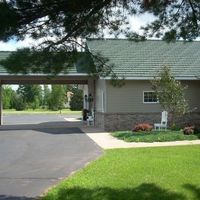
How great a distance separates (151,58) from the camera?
101 feet

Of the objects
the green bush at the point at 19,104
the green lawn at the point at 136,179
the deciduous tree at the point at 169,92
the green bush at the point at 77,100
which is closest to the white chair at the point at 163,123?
the deciduous tree at the point at 169,92

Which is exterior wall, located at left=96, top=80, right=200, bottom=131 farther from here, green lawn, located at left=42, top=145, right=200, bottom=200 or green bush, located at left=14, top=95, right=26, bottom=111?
green bush, located at left=14, top=95, right=26, bottom=111

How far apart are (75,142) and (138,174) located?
9.76 m

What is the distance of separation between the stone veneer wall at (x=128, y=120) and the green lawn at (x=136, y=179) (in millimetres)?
11969

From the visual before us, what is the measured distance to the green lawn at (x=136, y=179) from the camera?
10.1 metres

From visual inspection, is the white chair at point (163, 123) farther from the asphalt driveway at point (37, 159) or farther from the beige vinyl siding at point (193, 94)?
the asphalt driveway at point (37, 159)

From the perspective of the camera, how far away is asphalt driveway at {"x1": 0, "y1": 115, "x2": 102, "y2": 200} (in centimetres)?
1141

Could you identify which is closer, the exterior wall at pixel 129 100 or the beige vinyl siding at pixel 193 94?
the exterior wall at pixel 129 100

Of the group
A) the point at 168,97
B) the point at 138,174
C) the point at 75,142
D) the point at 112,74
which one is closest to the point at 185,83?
the point at 168,97

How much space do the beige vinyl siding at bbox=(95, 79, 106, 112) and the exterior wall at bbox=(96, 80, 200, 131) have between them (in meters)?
0.30

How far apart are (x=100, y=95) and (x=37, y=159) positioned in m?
15.1

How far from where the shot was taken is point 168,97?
25.8 m

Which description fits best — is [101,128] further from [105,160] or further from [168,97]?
[105,160]

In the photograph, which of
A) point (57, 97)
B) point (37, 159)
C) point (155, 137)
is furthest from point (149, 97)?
point (57, 97)
